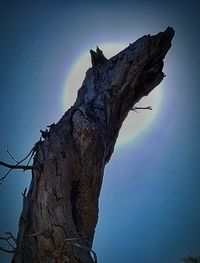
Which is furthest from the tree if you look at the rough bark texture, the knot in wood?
the knot in wood

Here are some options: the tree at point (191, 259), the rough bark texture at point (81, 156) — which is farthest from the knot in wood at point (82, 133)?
the tree at point (191, 259)

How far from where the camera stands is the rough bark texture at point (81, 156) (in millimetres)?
2637

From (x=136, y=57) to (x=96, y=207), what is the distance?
2389 millimetres

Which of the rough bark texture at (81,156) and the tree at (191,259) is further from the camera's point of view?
the tree at (191,259)

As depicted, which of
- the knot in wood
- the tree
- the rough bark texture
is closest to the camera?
the rough bark texture

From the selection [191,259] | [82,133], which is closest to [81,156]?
[82,133]

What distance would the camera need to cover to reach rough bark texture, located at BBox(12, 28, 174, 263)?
8.65 feet

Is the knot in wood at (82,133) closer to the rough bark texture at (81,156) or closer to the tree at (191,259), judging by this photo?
the rough bark texture at (81,156)

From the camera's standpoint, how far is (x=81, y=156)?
11.0 feet

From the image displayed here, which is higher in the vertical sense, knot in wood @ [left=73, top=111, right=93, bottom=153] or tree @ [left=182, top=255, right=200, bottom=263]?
knot in wood @ [left=73, top=111, right=93, bottom=153]

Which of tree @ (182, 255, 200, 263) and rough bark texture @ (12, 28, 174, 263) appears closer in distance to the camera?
rough bark texture @ (12, 28, 174, 263)

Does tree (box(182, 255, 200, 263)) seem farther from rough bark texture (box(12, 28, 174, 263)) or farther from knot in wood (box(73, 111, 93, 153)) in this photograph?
knot in wood (box(73, 111, 93, 153))

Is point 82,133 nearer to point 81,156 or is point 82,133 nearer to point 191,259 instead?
point 81,156

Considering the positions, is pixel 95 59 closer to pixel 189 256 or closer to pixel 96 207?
pixel 96 207
